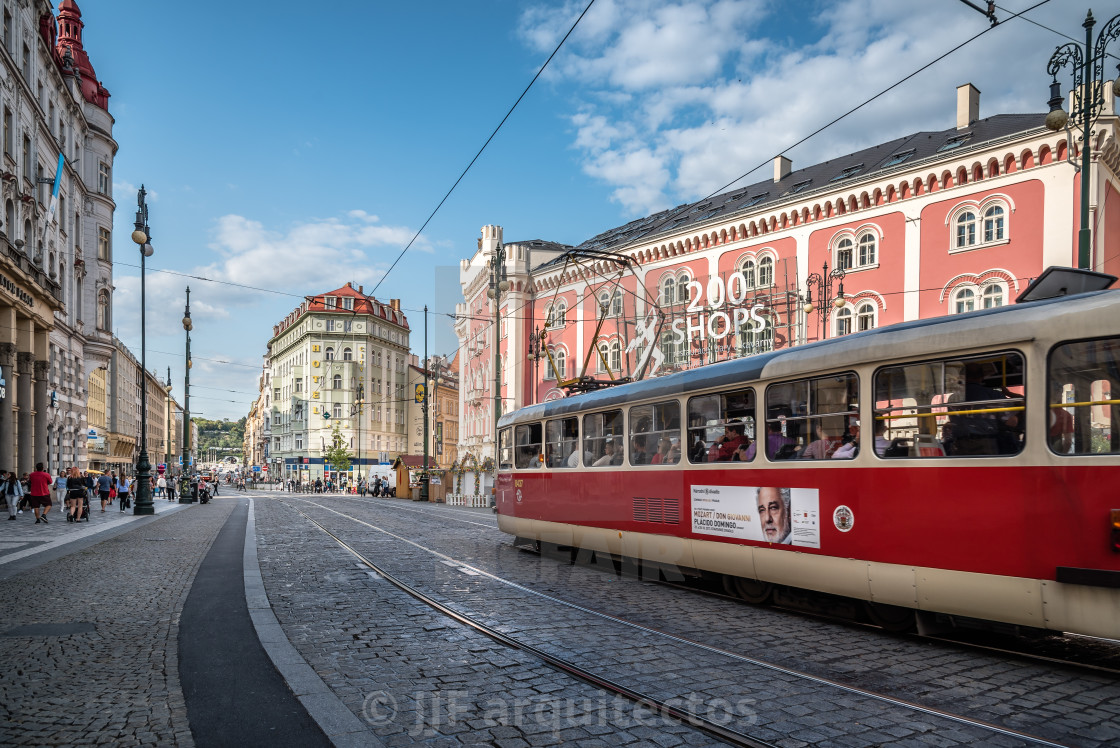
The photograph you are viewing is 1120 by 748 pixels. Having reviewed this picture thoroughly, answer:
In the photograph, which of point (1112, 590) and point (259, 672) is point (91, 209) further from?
point (1112, 590)

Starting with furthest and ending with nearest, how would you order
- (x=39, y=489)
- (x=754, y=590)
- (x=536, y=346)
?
(x=536, y=346), (x=39, y=489), (x=754, y=590)

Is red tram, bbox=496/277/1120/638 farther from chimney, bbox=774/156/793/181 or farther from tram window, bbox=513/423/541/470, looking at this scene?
chimney, bbox=774/156/793/181

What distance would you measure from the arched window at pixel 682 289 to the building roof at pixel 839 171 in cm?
250

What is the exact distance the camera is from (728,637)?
7.77m

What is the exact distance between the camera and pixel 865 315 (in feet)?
109

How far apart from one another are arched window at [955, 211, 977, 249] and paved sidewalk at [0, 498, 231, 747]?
27945 millimetres

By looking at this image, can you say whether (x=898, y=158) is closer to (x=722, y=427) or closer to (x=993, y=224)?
(x=993, y=224)

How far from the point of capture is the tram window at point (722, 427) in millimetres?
9422

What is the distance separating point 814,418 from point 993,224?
25136 millimetres

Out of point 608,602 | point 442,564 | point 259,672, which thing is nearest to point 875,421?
point 608,602

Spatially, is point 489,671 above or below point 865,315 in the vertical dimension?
below

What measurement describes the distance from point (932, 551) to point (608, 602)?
4.00 metres

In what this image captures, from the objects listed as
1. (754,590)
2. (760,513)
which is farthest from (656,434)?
(754,590)

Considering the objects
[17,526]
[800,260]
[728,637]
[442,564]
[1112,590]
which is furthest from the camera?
[800,260]
